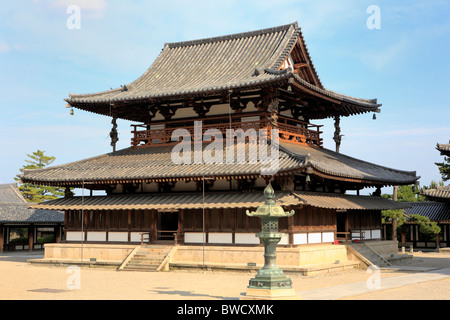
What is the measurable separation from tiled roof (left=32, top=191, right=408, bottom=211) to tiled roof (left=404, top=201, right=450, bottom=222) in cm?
1618

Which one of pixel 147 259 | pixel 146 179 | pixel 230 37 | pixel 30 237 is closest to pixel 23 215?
pixel 30 237

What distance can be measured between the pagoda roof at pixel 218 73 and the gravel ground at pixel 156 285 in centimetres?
1010

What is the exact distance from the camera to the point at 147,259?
30188 millimetres

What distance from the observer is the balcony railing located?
31480 mm

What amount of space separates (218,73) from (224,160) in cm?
712

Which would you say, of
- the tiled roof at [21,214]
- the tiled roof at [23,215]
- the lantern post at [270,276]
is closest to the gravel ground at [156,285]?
the lantern post at [270,276]

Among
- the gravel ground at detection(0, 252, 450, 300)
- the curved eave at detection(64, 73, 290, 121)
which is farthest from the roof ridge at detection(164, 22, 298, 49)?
the gravel ground at detection(0, 252, 450, 300)

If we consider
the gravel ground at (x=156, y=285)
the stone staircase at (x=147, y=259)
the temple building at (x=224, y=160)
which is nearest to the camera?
the gravel ground at (x=156, y=285)

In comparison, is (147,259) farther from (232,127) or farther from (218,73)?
(218,73)

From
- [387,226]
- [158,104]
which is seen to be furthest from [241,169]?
[387,226]

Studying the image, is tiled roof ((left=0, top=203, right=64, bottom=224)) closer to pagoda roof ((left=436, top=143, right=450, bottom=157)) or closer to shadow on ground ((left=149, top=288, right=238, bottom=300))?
shadow on ground ((left=149, top=288, right=238, bottom=300))

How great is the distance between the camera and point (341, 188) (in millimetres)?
34750

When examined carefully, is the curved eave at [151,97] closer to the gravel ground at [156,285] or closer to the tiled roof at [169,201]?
the tiled roof at [169,201]

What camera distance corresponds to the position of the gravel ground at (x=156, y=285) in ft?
63.3
